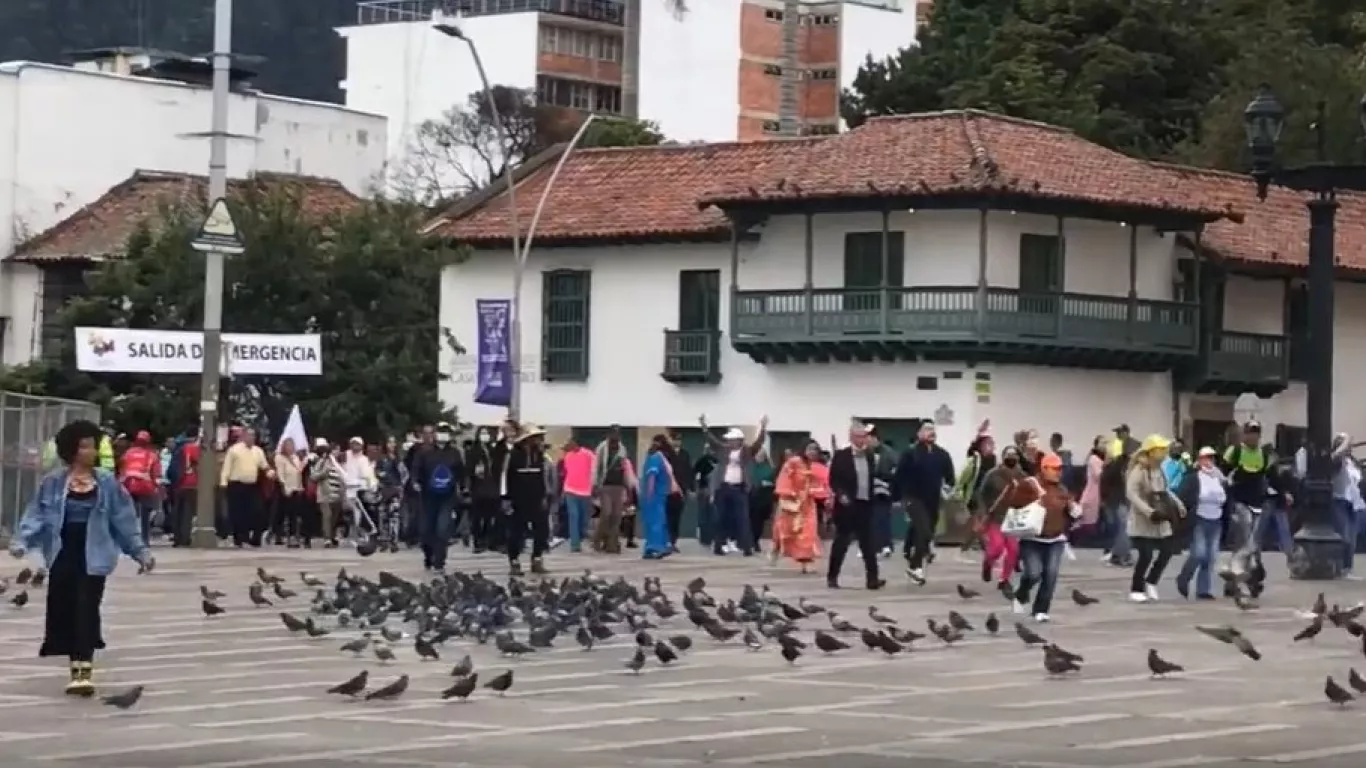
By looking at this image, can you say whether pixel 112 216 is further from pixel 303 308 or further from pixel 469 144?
pixel 469 144

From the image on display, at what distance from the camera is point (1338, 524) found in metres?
31.9

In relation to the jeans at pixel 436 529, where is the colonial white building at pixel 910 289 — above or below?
above

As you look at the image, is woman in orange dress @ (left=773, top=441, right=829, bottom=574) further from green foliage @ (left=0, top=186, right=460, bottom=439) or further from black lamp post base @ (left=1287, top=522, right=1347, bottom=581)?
green foliage @ (left=0, top=186, right=460, bottom=439)

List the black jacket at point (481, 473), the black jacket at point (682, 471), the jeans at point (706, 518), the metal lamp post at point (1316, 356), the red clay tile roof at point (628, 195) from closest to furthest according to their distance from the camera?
the metal lamp post at point (1316, 356)
the black jacket at point (481, 473)
the black jacket at point (682, 471)
the jeans at point (706, 518)
the red clay tile roof at point (628, 195)

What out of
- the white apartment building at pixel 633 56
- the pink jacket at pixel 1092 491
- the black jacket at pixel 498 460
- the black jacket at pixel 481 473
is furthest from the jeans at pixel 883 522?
the white apartment building at pixel 633 56

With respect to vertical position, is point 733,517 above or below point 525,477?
below

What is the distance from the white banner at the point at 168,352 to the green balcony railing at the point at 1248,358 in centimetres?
1999

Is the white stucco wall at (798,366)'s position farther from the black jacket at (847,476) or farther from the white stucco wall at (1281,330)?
the black jacket at (847,476)

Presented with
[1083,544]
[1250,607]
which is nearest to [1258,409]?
[1083,544]

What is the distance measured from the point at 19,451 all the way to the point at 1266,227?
28.8m

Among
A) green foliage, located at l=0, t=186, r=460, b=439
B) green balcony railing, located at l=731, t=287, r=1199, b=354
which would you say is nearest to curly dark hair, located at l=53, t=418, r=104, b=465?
green balcony railing, located at l=731, t=287, r=1199, b=354

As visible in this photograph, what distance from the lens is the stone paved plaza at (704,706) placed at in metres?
14.3

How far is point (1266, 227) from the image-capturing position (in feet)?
185

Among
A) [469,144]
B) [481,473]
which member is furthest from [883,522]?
[469,144]
